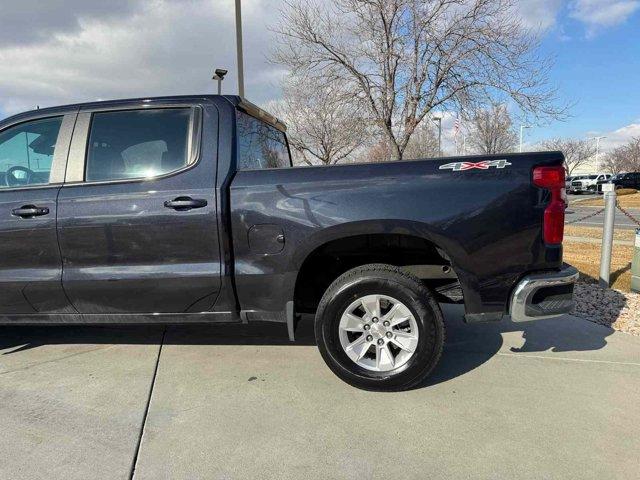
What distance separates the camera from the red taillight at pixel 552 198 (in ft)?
9.66

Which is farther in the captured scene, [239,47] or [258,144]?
[239,47]

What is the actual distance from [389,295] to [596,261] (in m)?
6.24

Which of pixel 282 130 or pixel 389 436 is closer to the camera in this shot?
pixel 389 436

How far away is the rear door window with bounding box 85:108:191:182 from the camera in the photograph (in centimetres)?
340

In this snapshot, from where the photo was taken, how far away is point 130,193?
329cm

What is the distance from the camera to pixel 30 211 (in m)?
3.40

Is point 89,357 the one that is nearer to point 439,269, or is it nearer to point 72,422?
point 72,422

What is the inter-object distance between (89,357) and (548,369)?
3.66 m

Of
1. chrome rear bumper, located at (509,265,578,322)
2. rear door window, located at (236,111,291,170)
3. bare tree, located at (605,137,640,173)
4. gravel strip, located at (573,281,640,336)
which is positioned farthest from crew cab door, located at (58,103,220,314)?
bare tree, located at (605,137,640,173)

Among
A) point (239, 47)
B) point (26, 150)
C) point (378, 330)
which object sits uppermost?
point (239, 47)

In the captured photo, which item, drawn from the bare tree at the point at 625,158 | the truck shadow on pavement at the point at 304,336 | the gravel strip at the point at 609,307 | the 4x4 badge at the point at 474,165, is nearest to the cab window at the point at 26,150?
the truck shadow on pavement at the point at 304,336

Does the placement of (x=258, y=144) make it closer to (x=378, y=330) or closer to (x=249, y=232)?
(x=249, y=232)

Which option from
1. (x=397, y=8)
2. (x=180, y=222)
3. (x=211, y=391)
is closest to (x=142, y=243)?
(x=180, y=222)

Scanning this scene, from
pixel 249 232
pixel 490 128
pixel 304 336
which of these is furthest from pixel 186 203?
pixel 490 128
